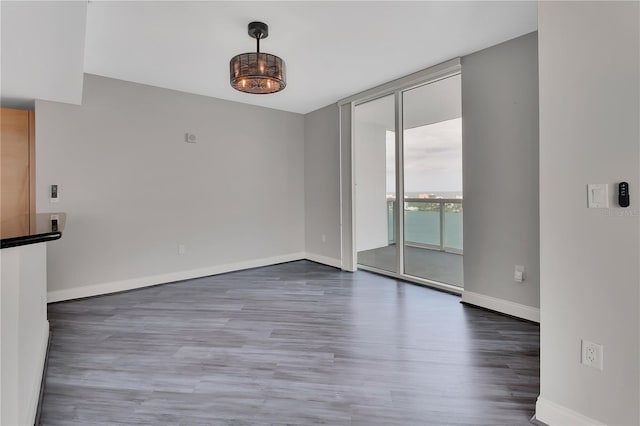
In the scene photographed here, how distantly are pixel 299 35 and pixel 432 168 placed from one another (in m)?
2.32

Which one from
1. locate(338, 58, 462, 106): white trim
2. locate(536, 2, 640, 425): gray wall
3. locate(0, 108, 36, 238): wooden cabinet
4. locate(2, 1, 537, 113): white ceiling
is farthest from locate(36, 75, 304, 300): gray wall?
locate(536, 2, 640, 425): gray wall

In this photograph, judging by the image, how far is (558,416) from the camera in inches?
59.1

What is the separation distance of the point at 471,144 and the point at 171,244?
12.8 feet

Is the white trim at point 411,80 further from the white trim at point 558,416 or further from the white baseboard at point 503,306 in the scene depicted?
the white trim at point 558,416

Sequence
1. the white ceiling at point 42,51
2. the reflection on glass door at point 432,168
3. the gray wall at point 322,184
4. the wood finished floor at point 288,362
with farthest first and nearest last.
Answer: the gray wall at point 322,184, the reflection on glass door at point 432,168, the white ceiling at point 42,51, the wood finished floor at point 288,362

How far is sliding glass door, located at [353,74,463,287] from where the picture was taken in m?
3.89

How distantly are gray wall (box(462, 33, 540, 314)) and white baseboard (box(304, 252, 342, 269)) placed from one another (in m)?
2.09

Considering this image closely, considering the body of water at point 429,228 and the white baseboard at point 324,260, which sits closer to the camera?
the body of water at point 429,228

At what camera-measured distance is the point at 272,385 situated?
74.8 inches

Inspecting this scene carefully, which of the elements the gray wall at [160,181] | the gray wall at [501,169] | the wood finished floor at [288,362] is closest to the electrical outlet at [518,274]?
the gray wall at [501,169]

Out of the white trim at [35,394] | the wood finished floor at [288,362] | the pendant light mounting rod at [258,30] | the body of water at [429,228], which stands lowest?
the wood finished floor at [288,362]

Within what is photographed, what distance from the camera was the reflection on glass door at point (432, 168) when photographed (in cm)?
379

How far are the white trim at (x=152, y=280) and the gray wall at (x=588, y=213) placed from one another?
4016 mm

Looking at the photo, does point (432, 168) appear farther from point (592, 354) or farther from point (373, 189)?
point (592, 354)
